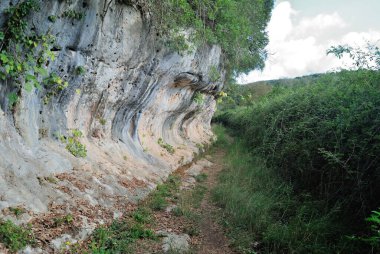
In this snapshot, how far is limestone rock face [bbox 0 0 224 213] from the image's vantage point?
4750mm

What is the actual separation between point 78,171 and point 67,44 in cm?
247

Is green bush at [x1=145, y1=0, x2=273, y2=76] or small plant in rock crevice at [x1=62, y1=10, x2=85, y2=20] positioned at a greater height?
green bush at [x1=145, y1=0, x2=273, y2=76]

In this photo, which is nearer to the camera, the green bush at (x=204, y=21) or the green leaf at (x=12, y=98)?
the green leaf at (x=12, y=98)

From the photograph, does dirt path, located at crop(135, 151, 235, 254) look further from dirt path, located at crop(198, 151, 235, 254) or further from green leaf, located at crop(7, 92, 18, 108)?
green leaf, located at crop(7, 92, 18, 108)

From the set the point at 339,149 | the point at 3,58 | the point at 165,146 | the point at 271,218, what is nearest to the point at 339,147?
the point at 339,149

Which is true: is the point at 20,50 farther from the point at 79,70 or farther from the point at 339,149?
the point at 339,149

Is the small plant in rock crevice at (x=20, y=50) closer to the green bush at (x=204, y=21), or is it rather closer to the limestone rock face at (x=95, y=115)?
the limestone rock face at (x=95, y=115)

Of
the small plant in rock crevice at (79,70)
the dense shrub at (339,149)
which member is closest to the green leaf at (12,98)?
the small plant in rock crevice at (79,70)

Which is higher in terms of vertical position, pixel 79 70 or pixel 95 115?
pixel 79 70

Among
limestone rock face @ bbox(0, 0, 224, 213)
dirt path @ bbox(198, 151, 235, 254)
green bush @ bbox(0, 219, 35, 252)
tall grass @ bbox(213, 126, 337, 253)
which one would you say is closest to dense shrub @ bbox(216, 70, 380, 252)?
tall grass @ bbox(213, 126, 337, 253)

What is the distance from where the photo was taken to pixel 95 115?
768 centimetres

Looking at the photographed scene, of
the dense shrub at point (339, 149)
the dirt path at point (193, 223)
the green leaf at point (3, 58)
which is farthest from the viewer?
the dense shrub at point (339, 149)

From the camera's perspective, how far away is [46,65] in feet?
18.2

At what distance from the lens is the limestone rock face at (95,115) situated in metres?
4.75
